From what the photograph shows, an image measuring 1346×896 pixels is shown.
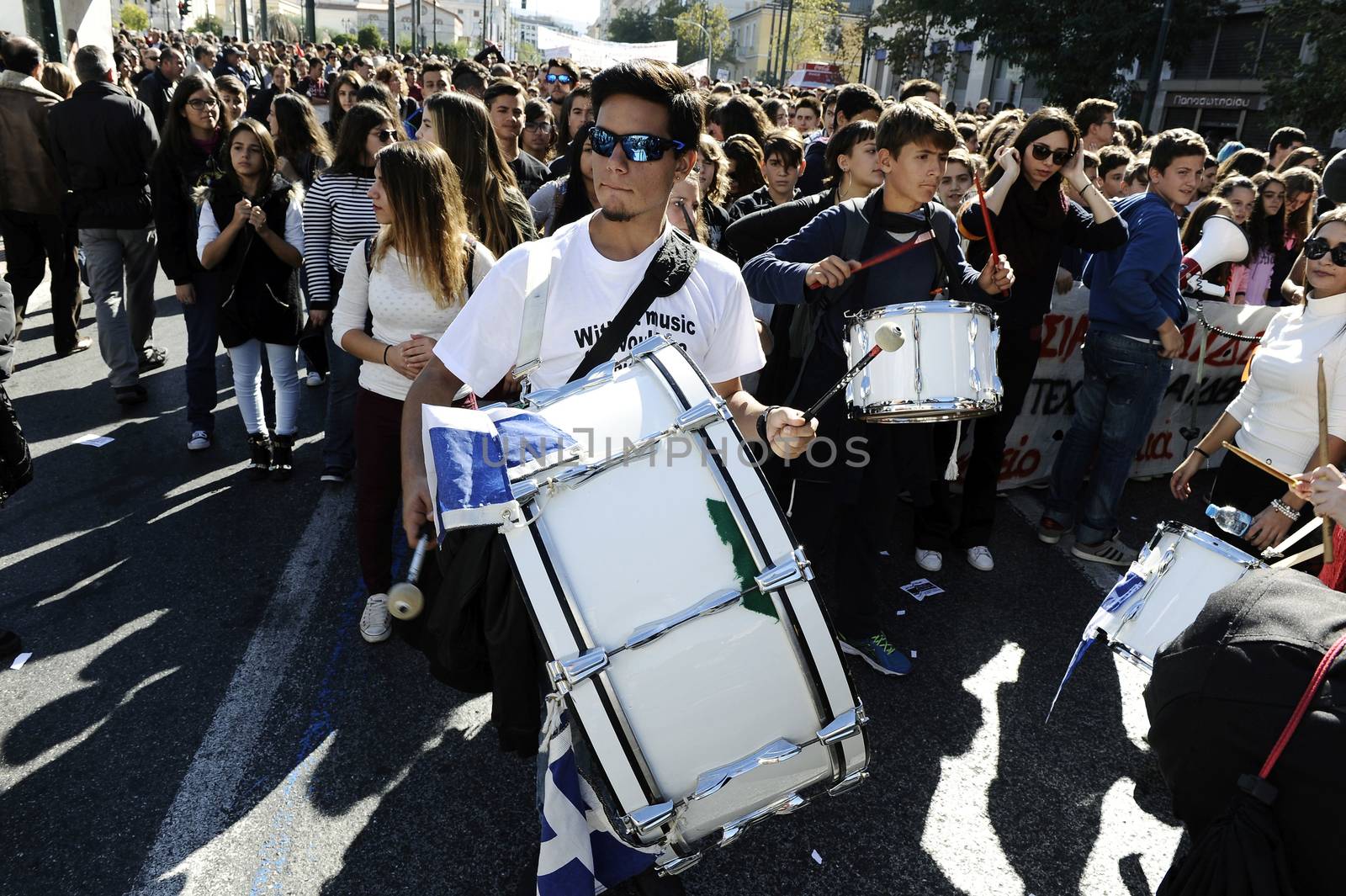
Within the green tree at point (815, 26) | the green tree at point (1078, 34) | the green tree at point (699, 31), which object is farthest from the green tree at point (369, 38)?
the green tree at point (1078, 34)

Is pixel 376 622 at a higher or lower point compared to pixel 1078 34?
lower

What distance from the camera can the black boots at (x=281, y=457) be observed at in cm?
487

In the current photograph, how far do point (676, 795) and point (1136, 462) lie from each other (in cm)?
477

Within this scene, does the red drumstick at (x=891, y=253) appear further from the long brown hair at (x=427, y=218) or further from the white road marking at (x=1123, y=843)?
the white road marking at (x=1123, y=843)

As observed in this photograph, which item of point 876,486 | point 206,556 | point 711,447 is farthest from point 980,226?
point 206,556

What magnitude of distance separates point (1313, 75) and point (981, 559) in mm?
18597

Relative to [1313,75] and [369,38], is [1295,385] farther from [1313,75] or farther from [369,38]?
[369,38]

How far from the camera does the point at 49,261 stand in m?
6.35

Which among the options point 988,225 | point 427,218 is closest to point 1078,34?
point 988,225

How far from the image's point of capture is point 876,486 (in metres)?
3.44

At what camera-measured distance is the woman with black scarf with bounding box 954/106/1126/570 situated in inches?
161

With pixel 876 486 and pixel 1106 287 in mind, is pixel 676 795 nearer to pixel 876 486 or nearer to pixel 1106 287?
pixel 876 486

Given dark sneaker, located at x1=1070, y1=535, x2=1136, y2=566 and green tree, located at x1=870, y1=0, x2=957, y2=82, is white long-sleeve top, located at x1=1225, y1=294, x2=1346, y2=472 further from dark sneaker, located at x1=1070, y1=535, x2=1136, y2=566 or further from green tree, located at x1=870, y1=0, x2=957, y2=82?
green tree, located at x1=870, y1=0, x2=957, y2=82

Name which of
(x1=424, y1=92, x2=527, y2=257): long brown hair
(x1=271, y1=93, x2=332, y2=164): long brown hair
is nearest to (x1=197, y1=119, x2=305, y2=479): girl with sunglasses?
(x1=271, y1=93, x2=332, y2=164): long brown hair
